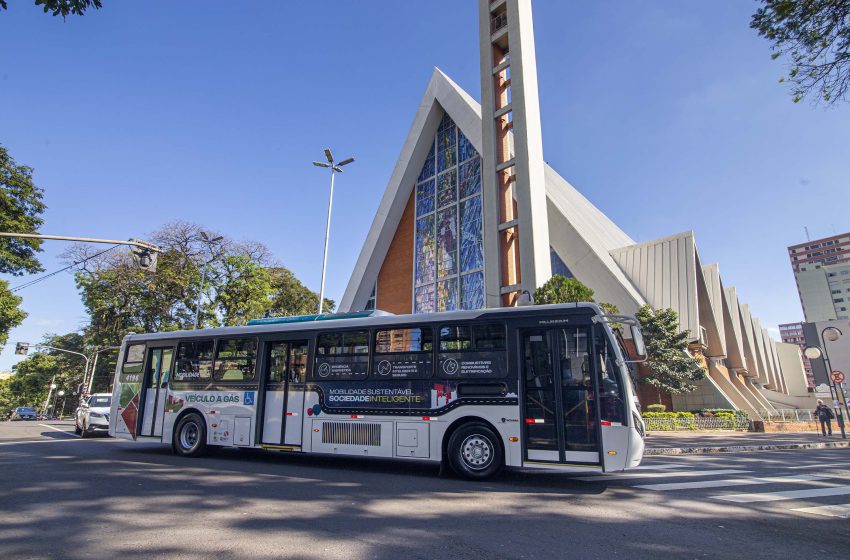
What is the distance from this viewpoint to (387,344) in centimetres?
907

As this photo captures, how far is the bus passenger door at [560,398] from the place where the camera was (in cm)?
736

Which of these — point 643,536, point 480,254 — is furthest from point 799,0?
point 480,254

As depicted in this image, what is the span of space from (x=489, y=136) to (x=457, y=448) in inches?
944

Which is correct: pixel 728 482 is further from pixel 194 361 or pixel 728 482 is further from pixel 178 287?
pixel 178 287

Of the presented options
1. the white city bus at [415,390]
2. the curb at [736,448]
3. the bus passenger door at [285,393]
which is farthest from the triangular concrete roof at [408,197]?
the bus passenger door at [285,393]

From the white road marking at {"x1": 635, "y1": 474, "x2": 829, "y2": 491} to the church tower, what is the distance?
52.9 ft

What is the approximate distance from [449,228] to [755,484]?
28296 mm

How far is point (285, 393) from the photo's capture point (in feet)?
32.3

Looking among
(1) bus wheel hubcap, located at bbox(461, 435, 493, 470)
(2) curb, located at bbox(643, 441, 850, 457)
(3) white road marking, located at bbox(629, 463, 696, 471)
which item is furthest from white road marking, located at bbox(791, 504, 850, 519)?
(2) curb, located at bbox(643, 441, 850, 457)

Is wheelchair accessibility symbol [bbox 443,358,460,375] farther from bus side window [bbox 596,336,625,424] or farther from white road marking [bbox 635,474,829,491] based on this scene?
white road marking [bbox 635,474,829,491]

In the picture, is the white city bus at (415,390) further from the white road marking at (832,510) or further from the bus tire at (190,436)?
the white road marking at (832,510)

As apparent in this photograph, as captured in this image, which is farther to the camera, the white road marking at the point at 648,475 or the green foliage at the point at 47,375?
the green foliage at the point at 47,375

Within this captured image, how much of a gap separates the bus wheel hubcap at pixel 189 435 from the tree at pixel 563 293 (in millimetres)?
13218

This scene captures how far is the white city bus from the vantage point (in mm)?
7488
